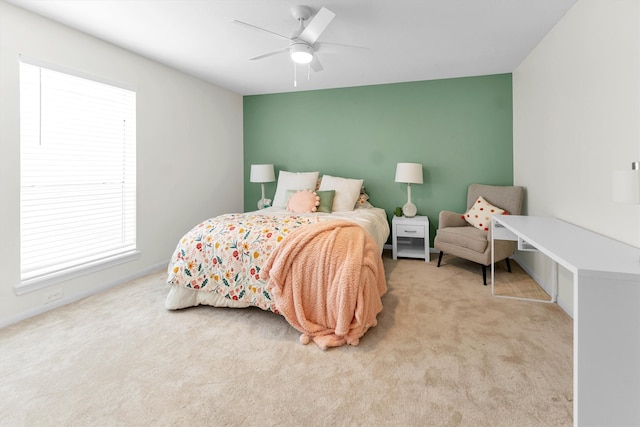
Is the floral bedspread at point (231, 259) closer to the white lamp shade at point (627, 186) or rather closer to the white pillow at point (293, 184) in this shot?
the white pillow at point (293, 184)

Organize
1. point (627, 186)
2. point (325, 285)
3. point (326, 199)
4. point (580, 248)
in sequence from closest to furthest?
point (627, 186)
point (580, 248)
point (325, 285)
point (326, 199)

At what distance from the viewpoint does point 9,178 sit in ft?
7.86

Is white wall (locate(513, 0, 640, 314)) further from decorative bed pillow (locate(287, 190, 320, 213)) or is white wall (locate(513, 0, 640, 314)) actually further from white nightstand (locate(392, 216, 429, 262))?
decorative bed pillow (locate(287, 190, 320, 213))

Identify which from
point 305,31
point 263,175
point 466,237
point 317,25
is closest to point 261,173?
point 263,175

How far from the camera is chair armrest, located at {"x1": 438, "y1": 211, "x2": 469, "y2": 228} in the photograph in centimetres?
382

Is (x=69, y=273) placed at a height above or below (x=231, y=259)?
below

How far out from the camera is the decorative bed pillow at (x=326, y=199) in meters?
4.01

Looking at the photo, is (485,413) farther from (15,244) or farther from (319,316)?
(15,244)

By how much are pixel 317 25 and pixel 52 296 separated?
10.1ft

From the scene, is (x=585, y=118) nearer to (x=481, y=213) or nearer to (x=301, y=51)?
(x=481, y=213)

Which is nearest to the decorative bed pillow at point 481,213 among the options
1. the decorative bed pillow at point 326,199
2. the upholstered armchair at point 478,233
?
the upholstered armchair at point 478,233

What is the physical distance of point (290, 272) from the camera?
7.54ft

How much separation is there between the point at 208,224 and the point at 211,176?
204cm

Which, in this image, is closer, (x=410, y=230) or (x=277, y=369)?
(x=277, y=369)
